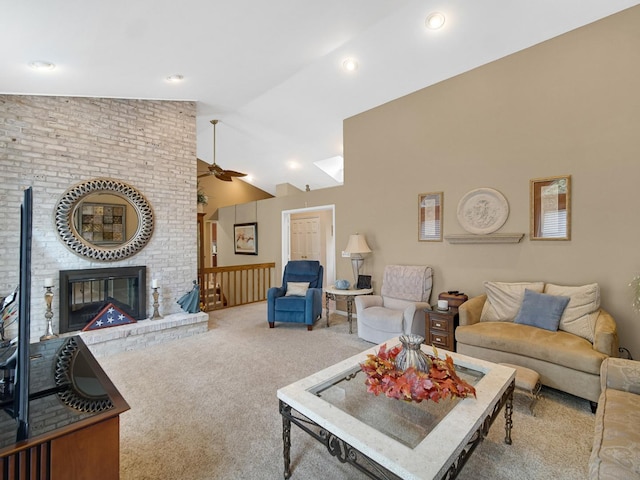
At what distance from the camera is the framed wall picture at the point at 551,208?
3.10 meters

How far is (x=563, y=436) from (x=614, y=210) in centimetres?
210

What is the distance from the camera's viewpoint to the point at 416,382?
5.28 feet

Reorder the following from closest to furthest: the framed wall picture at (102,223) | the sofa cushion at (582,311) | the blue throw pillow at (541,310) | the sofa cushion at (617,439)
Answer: the sofa cushion at (617,439) → the sofa cushion at (582,311) → the blue throw pillow at (541,310) → the framed wall picture at (102,223)

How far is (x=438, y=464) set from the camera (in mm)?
1196

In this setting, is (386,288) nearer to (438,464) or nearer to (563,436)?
(563,436)

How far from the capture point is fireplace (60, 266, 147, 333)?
142 inches

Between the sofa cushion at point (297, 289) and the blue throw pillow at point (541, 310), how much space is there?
2.77 meters

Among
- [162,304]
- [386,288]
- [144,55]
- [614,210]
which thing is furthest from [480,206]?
[162,304]

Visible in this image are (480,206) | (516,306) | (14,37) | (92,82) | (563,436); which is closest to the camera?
(563,436)

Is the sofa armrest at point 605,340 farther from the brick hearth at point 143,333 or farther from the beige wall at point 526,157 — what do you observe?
the brick hearth at point 143,333

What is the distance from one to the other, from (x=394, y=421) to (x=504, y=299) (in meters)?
2.25

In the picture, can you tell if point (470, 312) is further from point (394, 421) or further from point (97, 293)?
point (97, 293)

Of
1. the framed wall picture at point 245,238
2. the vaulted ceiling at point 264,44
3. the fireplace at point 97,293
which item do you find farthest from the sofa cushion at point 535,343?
the framed wall picture at point 245,238

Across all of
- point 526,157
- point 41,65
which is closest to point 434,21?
point 526,157
